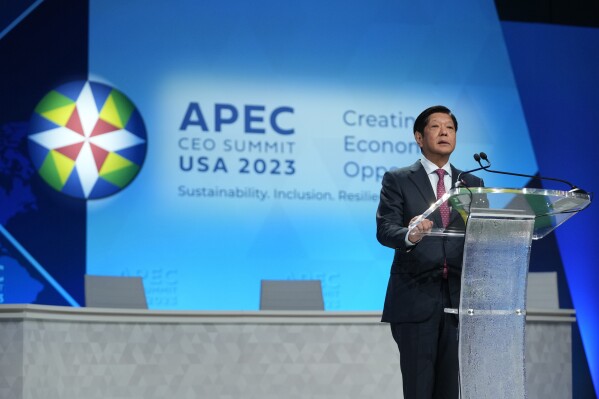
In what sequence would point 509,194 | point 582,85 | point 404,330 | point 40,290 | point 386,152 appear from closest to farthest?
point 509,194
point 404,330
point 40,290
point 386,152
point 582,85

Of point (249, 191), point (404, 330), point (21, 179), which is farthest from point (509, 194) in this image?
point (21, 179)

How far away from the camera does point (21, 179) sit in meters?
6.25

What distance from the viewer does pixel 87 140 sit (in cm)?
631

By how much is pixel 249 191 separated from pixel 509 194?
4.44m

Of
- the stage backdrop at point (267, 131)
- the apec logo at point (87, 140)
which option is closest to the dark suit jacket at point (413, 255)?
the stage backdrop at point (267, 131)

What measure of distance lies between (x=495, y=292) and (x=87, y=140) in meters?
4.58

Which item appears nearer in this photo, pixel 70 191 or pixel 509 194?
pixel 509 194

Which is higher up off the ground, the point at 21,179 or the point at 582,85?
the point at 582,85

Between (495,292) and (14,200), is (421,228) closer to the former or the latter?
(495,292)

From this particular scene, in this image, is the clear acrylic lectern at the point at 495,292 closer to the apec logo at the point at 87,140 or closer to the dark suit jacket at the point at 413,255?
the dark suit jacket at the point at 413,255

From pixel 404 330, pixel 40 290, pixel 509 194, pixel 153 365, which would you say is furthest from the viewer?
pixel 40 290

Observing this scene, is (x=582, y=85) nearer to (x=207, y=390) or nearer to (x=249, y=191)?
(x=249, y=191)

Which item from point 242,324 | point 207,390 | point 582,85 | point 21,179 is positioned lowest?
point 207,390

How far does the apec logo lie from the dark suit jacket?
13.2 feet
